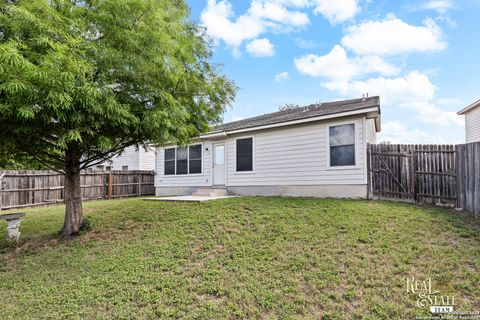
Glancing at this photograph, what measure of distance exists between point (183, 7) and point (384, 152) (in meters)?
7.31

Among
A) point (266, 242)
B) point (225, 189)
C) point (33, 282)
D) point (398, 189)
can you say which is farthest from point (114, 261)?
point (398, 189)

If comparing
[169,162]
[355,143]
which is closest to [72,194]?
[169,162]

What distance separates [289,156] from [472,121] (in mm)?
12829

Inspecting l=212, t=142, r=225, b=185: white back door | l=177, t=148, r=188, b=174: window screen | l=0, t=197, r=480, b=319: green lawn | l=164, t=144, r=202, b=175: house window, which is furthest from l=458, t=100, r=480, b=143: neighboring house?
l=177, t=148, r=188, b=174: window screen

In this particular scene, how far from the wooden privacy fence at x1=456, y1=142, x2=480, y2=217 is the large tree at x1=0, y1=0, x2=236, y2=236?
6.43 meters

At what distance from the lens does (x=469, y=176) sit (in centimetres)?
669

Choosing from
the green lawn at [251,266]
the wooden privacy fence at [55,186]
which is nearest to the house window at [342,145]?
the green lawn at [251,266]

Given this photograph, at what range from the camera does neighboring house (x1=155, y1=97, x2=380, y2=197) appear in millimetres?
8938

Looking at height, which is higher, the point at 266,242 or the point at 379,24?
the point at 379,24

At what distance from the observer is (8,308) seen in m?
3.80

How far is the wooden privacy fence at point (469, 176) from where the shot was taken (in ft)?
20.9

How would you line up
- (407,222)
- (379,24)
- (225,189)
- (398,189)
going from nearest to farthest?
(407,222), (398,189), (379,24), (225,189)

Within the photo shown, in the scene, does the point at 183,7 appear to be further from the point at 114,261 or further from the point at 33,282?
the point at 33,282

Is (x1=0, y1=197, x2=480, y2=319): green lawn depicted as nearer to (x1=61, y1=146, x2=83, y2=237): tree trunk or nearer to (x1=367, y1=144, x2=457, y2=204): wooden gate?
(x1=61, y1=146, x2=83, y2=237): tree trunk
